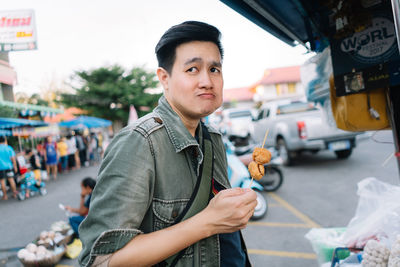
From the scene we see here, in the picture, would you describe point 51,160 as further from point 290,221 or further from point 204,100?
point 204,100

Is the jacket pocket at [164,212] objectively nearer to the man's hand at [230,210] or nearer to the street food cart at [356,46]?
the man's hand at [230,210]

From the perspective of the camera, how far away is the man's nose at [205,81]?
3.96 feet

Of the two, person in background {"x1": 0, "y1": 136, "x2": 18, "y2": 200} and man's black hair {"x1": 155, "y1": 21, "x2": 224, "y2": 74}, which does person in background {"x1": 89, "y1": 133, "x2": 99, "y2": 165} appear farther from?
man's black hair {"x1": 155, "y1": 21, "x2": 224, "y2": 74}

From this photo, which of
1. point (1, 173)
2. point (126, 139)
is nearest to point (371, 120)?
point (126, 139)

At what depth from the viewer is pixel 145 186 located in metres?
1.00

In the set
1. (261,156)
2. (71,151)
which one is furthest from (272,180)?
(71,151)

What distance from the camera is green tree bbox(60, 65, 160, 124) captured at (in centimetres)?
2014

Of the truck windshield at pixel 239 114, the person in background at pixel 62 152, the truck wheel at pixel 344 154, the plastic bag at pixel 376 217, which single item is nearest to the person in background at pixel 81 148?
the person in background at pixel 62 152

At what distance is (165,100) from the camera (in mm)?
1344

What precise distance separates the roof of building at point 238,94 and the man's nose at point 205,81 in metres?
42.6

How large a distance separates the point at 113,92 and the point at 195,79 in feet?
73.1

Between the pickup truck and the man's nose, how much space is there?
5.94 meters

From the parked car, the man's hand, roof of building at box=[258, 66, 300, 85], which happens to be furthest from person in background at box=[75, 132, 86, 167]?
roof of building at box=[258, 66, 300, 85]

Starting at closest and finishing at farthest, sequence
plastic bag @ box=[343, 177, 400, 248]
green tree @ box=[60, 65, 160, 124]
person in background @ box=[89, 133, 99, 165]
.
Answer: plastic bag @ box=[343, 177, 400, 248], person in background @ box=[89, 133, 99, 165], green tree @ box=[60, 65, 160, 124]
